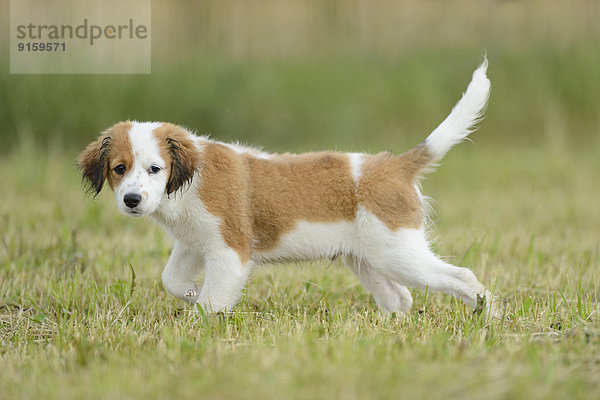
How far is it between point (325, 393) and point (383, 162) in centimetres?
206

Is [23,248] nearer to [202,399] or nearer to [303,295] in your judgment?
[303,295]

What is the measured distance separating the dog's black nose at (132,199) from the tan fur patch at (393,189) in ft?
4.12

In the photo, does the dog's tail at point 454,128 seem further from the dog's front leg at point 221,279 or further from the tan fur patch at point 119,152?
the tan fur patch at point 119,152

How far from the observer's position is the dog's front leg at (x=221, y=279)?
4387 millimetres

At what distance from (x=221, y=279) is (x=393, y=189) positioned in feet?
3.66

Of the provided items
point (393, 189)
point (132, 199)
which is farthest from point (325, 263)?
point (132, 199)

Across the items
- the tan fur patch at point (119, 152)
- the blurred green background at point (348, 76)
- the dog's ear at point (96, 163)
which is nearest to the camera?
the tan fur patch at point (119, 152)

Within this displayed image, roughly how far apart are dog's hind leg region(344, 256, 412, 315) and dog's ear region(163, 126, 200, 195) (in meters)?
1.14

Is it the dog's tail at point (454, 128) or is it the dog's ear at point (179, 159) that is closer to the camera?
the dog's ear at point (179, 159)

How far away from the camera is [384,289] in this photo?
4.86 metres

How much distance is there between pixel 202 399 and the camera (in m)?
2.81

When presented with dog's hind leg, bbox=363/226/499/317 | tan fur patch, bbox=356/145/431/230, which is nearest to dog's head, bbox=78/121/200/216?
tan fur patch, bbox=356/145/431/230

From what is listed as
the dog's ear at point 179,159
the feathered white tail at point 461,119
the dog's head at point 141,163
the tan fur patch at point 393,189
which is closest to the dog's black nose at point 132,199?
the dog's head at point 141,163

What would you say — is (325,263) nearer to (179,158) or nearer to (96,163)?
(179,158)
